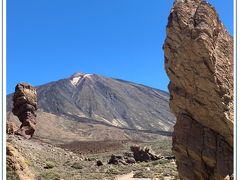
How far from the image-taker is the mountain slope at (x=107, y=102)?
11381 centimetres

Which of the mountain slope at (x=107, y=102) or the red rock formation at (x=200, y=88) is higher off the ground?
the mountain slope at (x=107, y=102)

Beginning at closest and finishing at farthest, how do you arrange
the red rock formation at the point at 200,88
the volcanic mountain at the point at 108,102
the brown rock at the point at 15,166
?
the brown rock at the point at 15,166, the red rock formation at the point at 200,88, the volcanic mountain at the point at 108,102

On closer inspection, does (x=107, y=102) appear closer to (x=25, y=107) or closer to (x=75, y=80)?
(x=75, y=80)

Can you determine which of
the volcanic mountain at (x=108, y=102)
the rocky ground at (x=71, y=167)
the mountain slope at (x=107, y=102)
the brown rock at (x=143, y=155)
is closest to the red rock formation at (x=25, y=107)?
the rocky ground at (x=71, y=167)

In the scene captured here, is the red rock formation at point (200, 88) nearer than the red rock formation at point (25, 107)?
Yes

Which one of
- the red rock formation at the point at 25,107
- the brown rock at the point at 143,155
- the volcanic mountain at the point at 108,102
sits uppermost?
the volcanic mountain at the point at 108,102

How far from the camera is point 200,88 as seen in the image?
26.3 feet

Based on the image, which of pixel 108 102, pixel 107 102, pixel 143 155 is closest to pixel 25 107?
pixel 143 155

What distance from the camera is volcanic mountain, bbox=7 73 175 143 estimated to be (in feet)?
372

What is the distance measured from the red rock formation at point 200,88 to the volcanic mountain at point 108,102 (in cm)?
9170

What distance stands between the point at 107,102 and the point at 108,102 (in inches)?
18.3

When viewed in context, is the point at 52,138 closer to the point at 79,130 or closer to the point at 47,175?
the point at 79,130

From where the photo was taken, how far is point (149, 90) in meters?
152

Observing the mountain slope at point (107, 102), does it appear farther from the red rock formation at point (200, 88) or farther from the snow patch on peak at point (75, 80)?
the red rock formation at point (200, 88)
